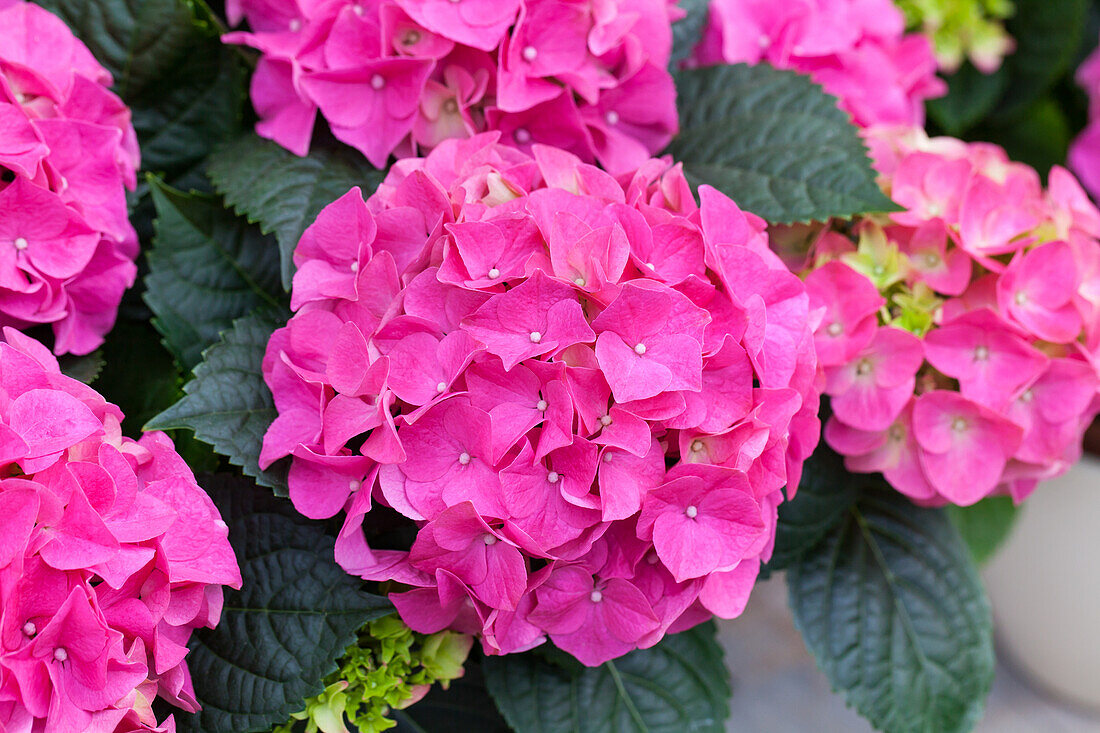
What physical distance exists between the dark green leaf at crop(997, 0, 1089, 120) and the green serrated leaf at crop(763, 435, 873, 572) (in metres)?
0.75

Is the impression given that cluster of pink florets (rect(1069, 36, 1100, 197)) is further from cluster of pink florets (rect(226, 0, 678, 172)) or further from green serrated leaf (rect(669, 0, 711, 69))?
cluster of pink florets (rect(226, 0, 678, 172))

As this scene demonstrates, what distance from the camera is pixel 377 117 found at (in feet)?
2.12

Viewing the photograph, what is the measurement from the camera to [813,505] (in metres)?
0.72

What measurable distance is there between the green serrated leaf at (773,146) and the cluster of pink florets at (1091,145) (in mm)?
699

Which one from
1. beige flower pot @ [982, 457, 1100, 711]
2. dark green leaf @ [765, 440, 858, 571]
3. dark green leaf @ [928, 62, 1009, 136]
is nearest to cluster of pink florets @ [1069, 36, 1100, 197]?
dark green leaf @ [928, 62, 1009, 136]

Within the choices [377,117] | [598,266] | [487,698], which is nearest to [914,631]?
[487,698]

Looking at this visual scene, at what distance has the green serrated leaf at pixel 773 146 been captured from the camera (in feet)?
2.17

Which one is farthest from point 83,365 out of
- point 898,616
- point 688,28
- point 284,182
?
point 898,616

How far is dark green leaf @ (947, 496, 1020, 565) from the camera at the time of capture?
99 centimetres

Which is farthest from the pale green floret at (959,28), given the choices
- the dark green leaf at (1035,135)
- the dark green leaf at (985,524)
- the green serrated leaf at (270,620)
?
the green serrated leaf at (270,620)

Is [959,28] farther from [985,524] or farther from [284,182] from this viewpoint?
[284,182]

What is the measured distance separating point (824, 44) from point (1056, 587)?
2.67 ft

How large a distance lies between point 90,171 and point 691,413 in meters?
0.41

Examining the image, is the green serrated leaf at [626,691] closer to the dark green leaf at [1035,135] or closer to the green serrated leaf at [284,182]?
the green serrated leaf at [284,182]
